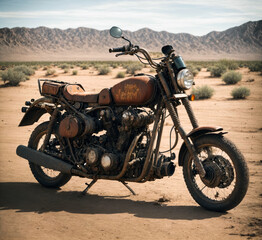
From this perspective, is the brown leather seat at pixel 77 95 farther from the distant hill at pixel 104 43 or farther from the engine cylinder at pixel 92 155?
the distant hill at pixel 104 43

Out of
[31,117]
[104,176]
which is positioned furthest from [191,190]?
[31,117]

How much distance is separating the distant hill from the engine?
11008cm

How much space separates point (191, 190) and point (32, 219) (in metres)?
2.09

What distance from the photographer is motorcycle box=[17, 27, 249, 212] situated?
15.2ft

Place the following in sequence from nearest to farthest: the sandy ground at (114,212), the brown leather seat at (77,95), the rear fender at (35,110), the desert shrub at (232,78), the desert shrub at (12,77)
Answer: the sandy ground at (114,212) → the brown leather seat at (77,95) → the rear fender at (35,110) → the desert shrub at (232,78) → the desert shrub at (12,77)

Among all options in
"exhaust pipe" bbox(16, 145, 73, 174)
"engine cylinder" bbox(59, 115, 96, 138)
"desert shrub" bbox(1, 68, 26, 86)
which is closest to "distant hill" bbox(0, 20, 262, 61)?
"desert shrub" bbox(1, 68, 26, 86)

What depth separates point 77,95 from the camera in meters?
5.59

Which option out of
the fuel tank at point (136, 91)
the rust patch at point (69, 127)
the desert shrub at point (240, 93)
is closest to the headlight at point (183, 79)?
the fuel tank at point (136, 91)

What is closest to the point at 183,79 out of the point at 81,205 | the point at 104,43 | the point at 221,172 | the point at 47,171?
the point at 221,172

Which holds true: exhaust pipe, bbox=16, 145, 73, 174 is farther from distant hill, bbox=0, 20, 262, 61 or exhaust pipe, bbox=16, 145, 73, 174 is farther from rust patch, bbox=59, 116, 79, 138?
distant hill, bbox=0, 20, 262, 61

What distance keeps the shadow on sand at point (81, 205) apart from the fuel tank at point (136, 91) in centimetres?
142

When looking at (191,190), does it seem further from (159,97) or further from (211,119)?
(211,119)

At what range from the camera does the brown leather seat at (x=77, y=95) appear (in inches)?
214

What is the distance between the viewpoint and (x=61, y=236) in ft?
13.4
